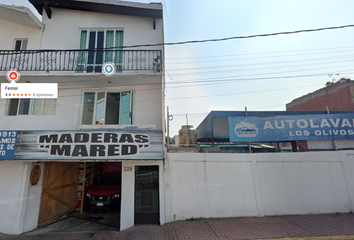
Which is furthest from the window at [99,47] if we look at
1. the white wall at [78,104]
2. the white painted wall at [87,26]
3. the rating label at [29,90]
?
the rating label at [29,90]

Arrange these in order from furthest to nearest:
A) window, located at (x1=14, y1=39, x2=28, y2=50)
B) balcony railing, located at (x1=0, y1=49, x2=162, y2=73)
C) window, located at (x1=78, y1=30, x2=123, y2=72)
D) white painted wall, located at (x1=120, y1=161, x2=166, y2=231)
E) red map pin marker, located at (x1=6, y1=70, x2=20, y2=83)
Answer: window, located at (x1=14, y1=39, x2=28, y2=50), window, located at (x1=78, y1=30, x2=123, y2=72), balcony railing, located at (x1=0, y1=49, x2=162, y2=73), red map pin marker, located at (x1=6, y1=70, x2=20, y2=83), white painted wall, located at (x1=120, y1=161, x2=166, y2=231)

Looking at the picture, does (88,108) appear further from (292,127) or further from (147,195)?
(292,127)

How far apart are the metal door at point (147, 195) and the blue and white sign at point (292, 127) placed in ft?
11.9

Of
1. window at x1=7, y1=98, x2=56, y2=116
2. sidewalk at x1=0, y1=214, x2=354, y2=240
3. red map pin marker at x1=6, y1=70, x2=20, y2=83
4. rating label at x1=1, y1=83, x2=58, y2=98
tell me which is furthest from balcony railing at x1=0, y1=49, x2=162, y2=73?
sidewalk at x1=0, y1=214, x2=354, y2=240

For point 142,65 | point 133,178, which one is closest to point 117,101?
point 142,65

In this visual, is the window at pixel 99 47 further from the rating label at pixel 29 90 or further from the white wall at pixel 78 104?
the rating label at pixel 29 90

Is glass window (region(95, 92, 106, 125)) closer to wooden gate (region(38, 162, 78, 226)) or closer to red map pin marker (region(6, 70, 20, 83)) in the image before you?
wooden gate (region(38, 162, 78, 226))

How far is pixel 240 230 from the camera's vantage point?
5.21m

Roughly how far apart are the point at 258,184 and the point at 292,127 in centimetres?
295

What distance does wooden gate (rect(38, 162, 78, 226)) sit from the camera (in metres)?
6.57

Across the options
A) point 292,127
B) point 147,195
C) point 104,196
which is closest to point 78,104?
point 104,196

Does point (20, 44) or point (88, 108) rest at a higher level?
point (20, 44)

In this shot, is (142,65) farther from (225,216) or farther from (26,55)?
(225,216)

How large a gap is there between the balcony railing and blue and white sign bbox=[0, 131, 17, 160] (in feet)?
8.62
